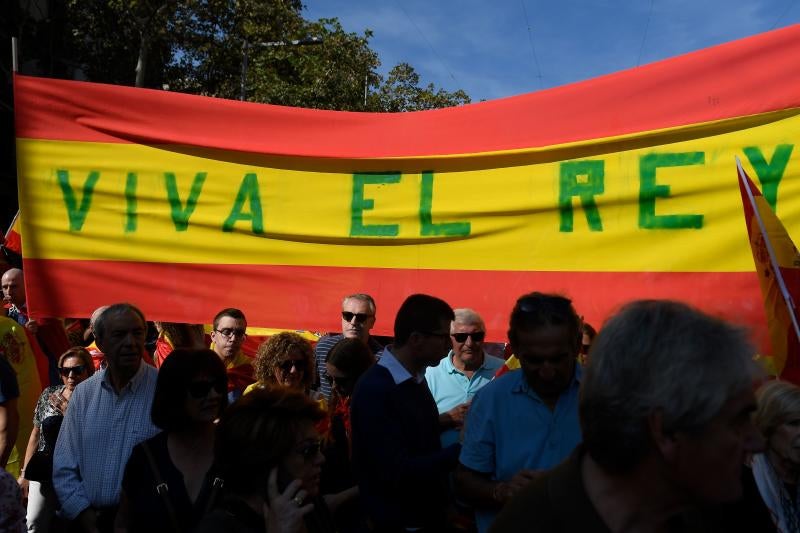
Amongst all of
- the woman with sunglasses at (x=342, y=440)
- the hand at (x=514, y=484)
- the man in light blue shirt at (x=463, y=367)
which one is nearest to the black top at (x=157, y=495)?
the woman with sunglasses at (x=342, y=440)

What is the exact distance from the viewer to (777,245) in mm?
2939

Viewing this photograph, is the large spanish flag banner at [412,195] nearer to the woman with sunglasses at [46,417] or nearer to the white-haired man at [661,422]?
the woman with sunglasses at [46,417]

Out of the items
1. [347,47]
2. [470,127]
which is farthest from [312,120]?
[347,47]

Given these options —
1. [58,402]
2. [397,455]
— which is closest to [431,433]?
[397,455]

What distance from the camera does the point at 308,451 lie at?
254 centimetres

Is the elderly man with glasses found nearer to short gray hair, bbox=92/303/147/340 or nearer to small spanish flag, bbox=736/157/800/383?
short gray hair, bbox=92/303/147/340

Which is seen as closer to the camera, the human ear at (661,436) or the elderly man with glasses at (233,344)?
the human ear at (661,436)

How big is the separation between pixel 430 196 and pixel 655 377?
2911 millimetres

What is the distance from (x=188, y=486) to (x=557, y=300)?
55.9 inches

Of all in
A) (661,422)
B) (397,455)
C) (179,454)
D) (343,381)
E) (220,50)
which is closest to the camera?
(661,422)

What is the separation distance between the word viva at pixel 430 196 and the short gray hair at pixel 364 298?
30cm

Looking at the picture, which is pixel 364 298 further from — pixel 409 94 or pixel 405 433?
pixel 409 94

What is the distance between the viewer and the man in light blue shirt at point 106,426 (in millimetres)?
3480

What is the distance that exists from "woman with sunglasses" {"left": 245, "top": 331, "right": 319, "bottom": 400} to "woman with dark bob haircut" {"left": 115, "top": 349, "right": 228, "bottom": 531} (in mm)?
1159
